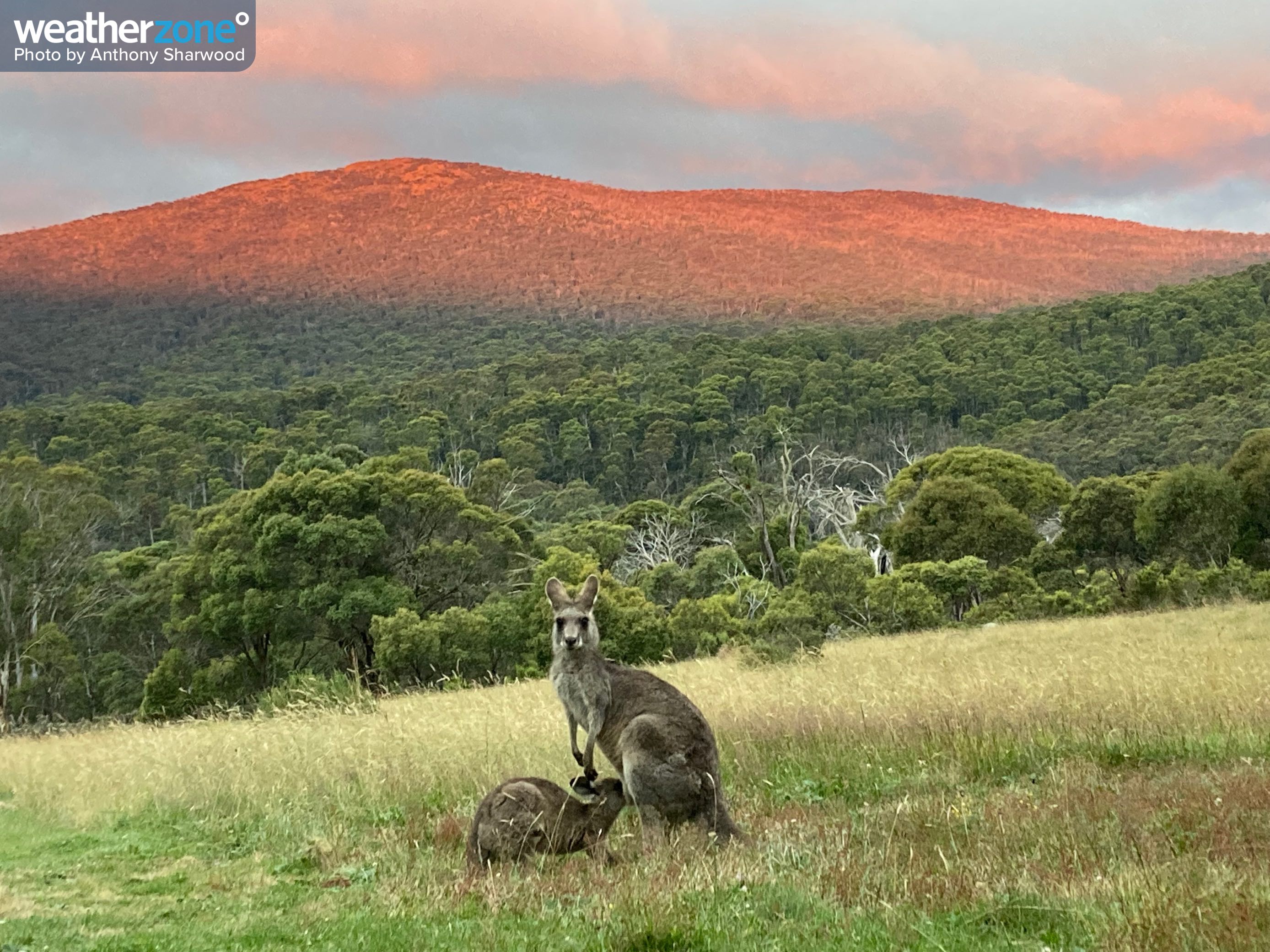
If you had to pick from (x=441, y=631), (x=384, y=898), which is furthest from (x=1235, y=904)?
(x=441, y=631)

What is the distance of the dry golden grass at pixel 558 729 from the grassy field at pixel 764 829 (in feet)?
0.16

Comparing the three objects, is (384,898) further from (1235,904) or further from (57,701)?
(57,701)

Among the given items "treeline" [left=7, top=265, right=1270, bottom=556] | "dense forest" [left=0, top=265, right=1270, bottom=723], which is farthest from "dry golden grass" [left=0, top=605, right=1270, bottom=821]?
"treeline" [left=7, top=265, right=1270, bottom=556]

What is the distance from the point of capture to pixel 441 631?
31219 mm

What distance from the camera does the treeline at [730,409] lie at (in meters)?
71.1

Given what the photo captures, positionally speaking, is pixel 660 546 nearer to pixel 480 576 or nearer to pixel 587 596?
pixel 480 576

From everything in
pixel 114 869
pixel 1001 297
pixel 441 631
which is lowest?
pixel 441 631

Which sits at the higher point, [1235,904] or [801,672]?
[1235,904]

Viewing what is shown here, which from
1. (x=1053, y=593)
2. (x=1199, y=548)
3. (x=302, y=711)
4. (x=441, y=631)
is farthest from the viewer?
(x=1199, y=548)

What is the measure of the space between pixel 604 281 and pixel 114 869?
640 feet

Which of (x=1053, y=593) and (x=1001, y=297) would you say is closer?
(x=1053, y=593)

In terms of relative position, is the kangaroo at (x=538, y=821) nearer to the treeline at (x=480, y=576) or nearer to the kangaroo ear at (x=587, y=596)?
the kangaroo ear at (x=587, y=596)

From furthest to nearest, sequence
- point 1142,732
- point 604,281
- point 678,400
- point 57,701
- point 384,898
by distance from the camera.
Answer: point 604,281
point 678,400
point 57,701
point 1142,732
point 384,898

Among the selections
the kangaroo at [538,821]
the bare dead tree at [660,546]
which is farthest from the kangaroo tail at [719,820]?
the bare dead tree at [660,546]
